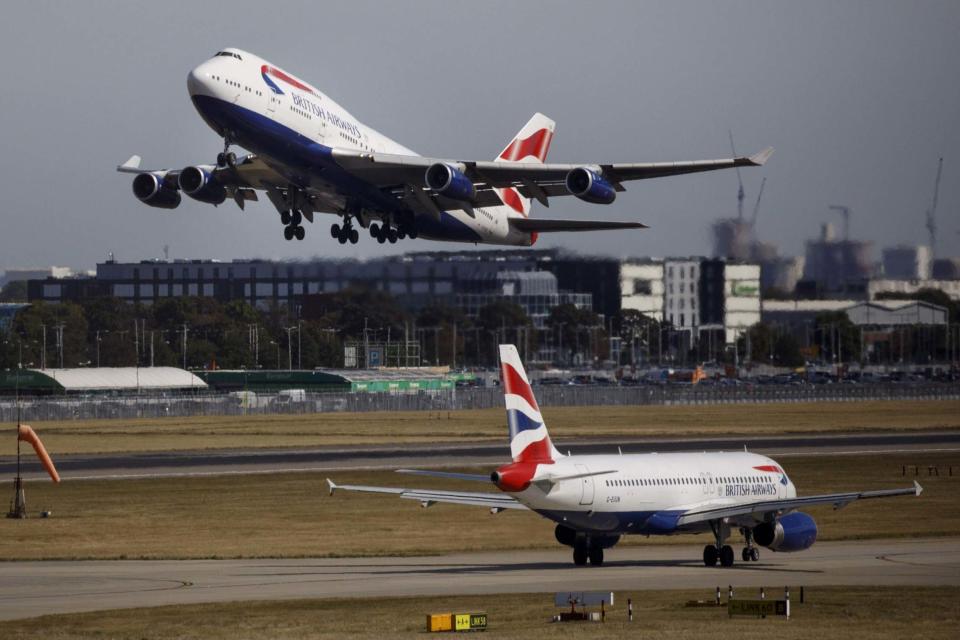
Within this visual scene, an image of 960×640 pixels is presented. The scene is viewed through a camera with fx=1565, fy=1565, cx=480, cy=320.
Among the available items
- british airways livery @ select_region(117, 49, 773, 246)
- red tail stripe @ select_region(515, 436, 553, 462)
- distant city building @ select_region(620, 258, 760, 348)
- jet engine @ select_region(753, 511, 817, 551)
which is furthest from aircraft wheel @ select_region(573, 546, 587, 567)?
distant city building @ select_region(620, 258, 760, 348)

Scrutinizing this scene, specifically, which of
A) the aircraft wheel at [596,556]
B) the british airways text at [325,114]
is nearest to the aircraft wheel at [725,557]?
the aircraft wheel at [596,556]

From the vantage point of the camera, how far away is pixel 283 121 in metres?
54.9

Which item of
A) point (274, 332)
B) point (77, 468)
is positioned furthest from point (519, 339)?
point (77, 468)

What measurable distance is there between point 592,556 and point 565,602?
33.2 ft

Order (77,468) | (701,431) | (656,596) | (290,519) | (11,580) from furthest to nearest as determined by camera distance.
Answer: (701,431), (77,468), (290,519), (11,580), (656,596)

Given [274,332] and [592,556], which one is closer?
[592,556]

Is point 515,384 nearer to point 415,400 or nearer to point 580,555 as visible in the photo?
point 580,555

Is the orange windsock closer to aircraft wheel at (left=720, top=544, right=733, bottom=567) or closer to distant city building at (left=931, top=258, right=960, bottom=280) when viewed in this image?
aircraft wheel at (left=720, top=544, right=733, bottom=567)

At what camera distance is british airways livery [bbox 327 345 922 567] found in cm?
4297

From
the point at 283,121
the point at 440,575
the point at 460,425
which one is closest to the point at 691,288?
the point at 460,425

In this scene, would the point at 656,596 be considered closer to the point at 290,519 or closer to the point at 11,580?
the point at 11,580

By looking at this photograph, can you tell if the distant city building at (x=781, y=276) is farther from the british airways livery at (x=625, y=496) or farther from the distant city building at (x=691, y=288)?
the british airways livery at (x=625, y=496)

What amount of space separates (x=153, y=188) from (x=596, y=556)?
26.8m

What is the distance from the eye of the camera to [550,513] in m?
43.6
